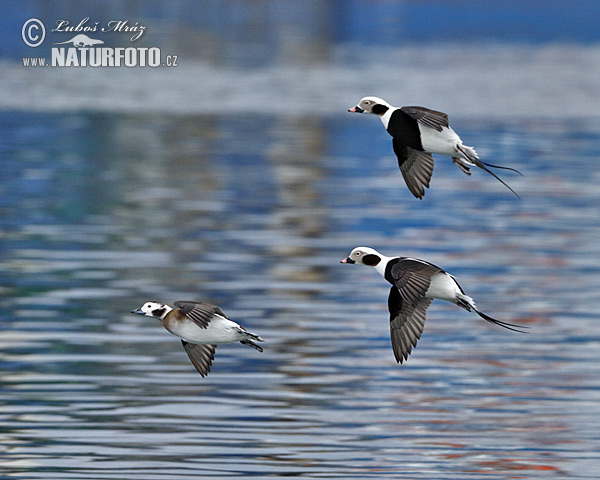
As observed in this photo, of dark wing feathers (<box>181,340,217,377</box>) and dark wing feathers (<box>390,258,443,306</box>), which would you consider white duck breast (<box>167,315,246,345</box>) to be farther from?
dark wing feathers (<box>390,258,443,306</box>)

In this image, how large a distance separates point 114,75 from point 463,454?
6582 centimetres

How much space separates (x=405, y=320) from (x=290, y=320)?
1391 centimetres

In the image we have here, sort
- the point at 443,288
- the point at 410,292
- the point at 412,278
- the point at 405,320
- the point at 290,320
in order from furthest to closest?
the point at 290,320, the point at 405,320, the point at 443,288, the point at 412,278, the point at 410,292

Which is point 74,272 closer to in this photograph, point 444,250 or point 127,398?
point 444,250

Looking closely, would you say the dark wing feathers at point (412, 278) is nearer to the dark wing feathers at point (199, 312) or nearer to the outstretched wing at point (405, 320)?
the outstretched wing at point (405, 320)

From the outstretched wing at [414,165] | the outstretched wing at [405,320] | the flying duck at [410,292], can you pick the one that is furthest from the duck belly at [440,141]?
the outstretched wing at [405,320]

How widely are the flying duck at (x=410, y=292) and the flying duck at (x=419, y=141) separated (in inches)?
15.4

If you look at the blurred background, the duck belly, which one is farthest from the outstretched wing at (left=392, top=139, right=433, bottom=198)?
the blurred background

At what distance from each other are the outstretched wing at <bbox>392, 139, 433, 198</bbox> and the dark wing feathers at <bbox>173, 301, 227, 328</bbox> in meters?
1.06

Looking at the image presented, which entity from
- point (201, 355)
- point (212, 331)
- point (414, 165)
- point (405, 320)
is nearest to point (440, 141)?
point (414, 165)

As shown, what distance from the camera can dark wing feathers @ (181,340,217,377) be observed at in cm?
852

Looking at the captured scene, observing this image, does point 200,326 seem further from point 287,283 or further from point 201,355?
point 287,283

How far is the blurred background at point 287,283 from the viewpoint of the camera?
15.9m

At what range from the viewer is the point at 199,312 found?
8414 mm
